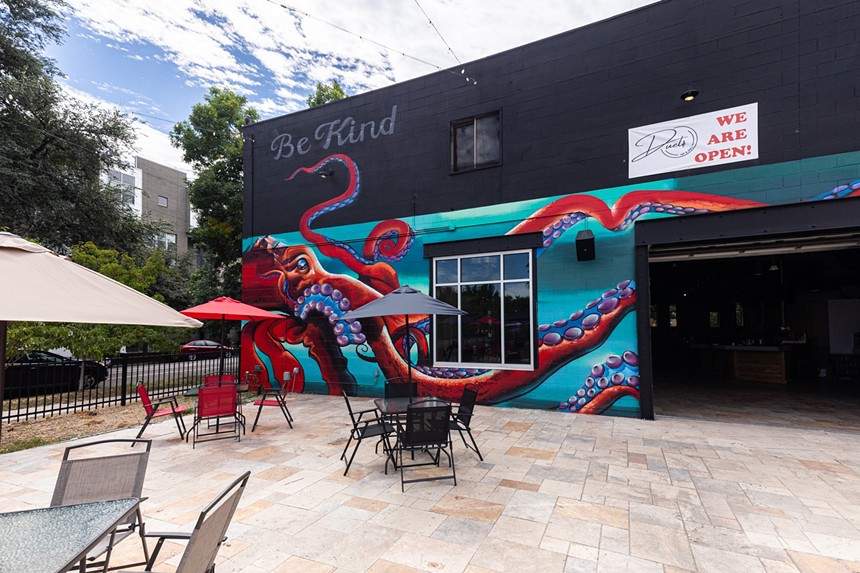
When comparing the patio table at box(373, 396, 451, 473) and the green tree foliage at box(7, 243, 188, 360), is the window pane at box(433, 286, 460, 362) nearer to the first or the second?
the patio table at box(373, 396, 451, 473)

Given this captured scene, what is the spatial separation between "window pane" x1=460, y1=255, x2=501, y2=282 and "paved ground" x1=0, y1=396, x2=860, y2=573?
3.52m

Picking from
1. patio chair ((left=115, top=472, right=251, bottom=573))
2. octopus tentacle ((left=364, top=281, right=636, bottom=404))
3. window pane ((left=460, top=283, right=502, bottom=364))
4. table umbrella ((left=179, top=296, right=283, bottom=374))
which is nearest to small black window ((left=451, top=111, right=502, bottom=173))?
window pane ((left=460, top=283, right=502, bottom=364))

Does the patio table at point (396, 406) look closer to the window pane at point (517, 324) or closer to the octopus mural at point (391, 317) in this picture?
the octopus mural at point (391, 317)

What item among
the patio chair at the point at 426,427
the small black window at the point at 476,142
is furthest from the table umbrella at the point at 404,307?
the small black window at the point at 476,142

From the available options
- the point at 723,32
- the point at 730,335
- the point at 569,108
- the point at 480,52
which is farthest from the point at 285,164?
the point at 730,335

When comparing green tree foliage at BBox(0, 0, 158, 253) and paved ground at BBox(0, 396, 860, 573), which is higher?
green tree foliage at BBox(0, 0, 158, 253)

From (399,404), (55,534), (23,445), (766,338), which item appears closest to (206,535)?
(55,534)

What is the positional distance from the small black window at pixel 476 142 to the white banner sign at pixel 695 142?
2657mm

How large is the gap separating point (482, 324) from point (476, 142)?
13.4ft

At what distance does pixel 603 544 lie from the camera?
125 inches

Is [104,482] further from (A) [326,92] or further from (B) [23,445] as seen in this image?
(A) [326,92]

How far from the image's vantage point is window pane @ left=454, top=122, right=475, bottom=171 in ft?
30.1

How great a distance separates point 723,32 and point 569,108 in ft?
8.73

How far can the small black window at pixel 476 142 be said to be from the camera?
889 cm
